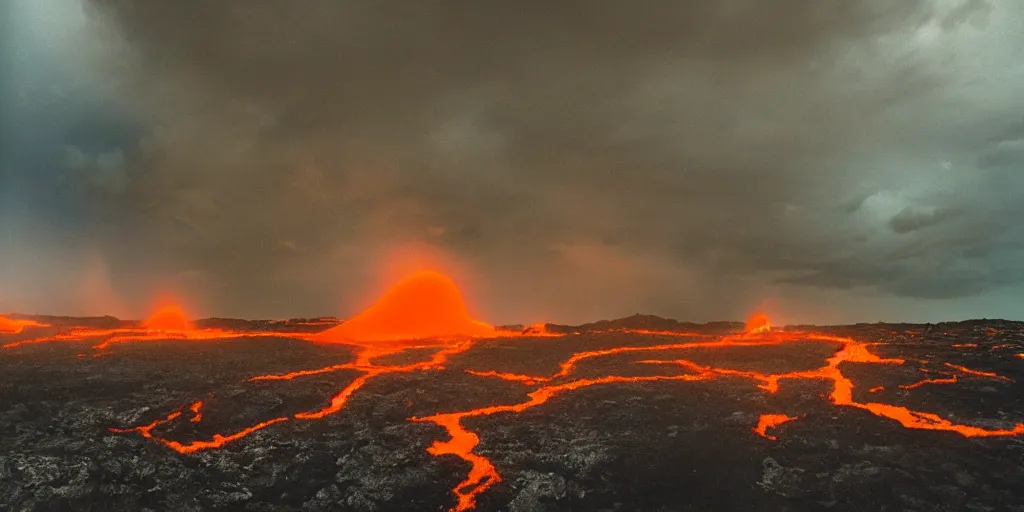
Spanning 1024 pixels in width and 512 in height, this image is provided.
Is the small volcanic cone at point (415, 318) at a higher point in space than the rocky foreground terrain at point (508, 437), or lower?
higher

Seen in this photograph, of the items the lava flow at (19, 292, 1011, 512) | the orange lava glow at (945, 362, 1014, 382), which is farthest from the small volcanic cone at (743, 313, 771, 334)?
the orange lava glow at (945, 362, 1014, 382)

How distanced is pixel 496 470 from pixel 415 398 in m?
4.92

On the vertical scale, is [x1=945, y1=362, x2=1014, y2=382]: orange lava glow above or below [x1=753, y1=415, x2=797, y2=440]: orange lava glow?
above

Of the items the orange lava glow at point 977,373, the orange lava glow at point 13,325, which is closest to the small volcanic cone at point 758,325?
the orange lava glow at point 977,373

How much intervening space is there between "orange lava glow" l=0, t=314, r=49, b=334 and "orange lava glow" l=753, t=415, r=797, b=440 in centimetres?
3338

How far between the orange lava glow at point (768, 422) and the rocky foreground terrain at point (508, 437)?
19 centimetres

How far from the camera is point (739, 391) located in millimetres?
17906

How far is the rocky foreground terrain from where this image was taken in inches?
496

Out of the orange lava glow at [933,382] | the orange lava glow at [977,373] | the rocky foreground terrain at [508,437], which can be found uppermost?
the orange lava glow at [977,373]

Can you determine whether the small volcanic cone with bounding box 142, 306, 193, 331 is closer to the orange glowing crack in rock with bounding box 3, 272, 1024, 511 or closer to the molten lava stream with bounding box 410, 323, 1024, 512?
the orange glowing crack in rock with bounding box 3, 272, 1024, 511

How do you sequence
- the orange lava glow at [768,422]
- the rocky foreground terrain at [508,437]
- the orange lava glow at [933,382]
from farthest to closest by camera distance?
1. the orange lava glow at [933,382]
2. the orange lava glow at [768,422]
3. the rocky foreground terrain at [508,437]

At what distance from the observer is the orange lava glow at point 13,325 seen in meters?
28.4

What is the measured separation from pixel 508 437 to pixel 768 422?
714 centimetres

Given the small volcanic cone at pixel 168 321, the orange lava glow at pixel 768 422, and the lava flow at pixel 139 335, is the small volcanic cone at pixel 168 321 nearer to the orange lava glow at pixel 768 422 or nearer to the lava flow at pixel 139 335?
the lava flow at pixel 139 335
